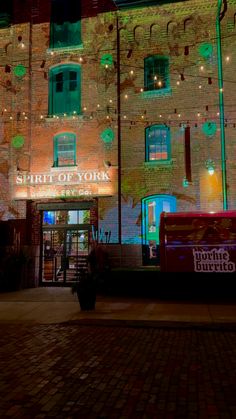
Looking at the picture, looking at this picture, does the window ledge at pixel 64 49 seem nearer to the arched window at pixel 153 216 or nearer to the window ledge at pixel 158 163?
the window ledge at pixel 158 163

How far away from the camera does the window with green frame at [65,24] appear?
56.3 feet

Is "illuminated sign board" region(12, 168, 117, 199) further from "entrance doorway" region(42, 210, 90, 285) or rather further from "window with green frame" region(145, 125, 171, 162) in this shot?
"window with green frame" region(145, 125, 171, 162)

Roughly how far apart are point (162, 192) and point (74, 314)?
21.2 ft

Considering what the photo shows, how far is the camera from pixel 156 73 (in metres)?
16.2

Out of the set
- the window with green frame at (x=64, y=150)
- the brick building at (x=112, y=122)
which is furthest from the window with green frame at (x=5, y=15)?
the window with green frame at (x=64, y=150)

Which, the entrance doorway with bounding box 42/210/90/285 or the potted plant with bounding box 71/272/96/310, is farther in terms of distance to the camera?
the entrance doorway with bounding box 42/210/90/285

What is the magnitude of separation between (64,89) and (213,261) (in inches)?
378

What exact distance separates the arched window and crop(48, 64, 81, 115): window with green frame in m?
5.01

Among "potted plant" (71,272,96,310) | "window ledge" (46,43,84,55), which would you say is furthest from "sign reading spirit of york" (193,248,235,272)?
"window ledge" (46,43,84,55)

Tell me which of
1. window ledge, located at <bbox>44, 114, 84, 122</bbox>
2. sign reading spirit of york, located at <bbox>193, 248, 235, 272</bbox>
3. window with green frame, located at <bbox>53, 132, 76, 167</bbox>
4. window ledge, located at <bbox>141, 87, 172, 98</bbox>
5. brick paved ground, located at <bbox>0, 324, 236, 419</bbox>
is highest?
window ledge, located at <bbox>141, 87, 172, 98</bbox>

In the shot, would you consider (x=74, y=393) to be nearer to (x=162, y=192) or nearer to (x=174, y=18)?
(x=162, y=192)

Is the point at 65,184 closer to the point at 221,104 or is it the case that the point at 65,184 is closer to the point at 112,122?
→ the point at 112,122

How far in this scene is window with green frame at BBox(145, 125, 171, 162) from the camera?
15750 millimetres

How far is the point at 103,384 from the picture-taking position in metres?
5.45
